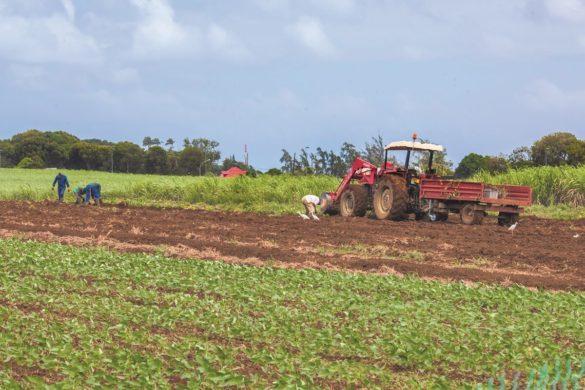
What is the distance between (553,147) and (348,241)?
61.2 meters

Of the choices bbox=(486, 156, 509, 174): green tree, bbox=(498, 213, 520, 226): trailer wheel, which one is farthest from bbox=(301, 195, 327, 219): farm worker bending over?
bbox=(486, 156, 509, 174): green tree

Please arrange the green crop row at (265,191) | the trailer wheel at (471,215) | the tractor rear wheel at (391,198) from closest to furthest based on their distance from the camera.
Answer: the tractor rear wheel at (391,198) < the trailer wheel at (471,215) < the green crop row at (265,191)

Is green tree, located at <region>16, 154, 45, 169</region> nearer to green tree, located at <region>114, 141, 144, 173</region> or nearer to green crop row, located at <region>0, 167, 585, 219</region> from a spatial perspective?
green tree, located at <region>114, 141, 144, 173</region>

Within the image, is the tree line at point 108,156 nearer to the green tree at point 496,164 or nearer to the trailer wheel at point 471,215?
the green tree at point 496,164

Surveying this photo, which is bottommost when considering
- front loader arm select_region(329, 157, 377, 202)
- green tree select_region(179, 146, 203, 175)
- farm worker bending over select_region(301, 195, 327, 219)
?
farm worker bending over select_region(301, 195, 327, 219)

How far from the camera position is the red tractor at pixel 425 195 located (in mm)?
25297

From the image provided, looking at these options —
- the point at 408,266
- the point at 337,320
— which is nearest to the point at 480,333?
the point at 337,320

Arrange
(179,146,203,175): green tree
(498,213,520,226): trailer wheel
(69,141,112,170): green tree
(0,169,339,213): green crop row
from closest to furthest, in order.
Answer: (498,213,520,226): trailer wheel < (0,169,339,213): green crop row < (179,146,203,175): green tree < (69,141,112,170): green tree

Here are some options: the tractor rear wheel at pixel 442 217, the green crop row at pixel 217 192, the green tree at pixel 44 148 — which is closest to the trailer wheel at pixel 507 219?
the tractor rear wheel at pixel 442 217

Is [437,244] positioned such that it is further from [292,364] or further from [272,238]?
[292,364]

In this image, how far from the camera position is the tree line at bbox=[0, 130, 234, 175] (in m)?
108

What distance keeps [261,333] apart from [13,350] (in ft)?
8.78

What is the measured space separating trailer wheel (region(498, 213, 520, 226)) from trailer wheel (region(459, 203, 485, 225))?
3.43 feet

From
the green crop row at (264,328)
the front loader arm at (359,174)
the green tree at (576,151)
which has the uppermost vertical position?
the green tree at (576,151)
